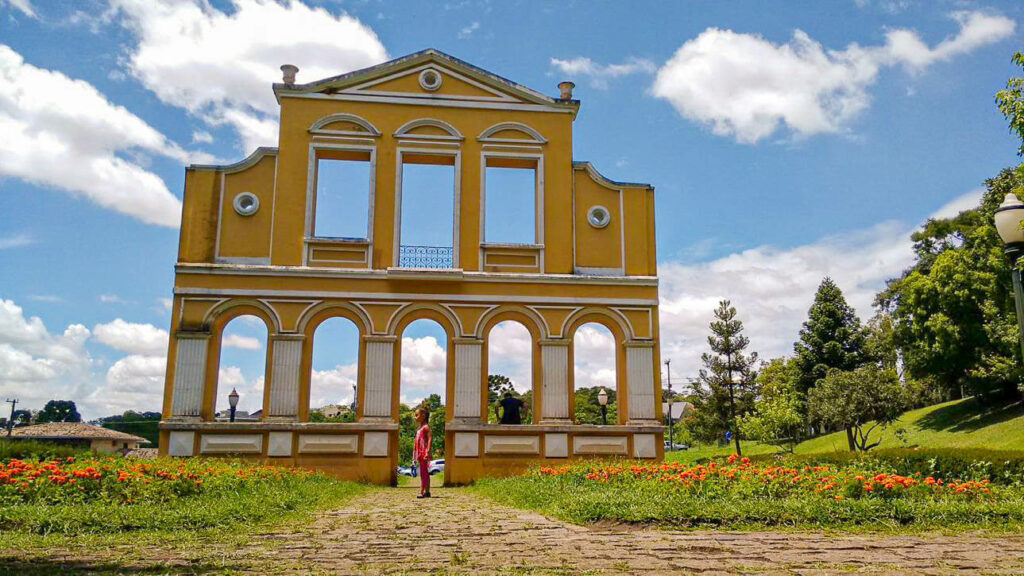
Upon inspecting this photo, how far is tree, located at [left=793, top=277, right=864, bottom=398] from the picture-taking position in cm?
4450

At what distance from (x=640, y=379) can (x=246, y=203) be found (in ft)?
33.1

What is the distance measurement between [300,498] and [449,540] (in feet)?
13.3

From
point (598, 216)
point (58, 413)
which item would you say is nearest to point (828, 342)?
point (598, 216)

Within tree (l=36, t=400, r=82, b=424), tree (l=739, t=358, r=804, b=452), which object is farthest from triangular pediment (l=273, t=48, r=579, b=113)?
tree (l=36, t=400, r=82, b=424)

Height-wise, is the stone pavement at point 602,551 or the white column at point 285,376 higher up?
the white column at point 285,376

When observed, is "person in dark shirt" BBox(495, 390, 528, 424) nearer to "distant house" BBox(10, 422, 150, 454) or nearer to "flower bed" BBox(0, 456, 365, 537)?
"flower bed" BBox(0, 456, 365, 537)

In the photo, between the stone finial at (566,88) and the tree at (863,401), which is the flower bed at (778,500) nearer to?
the stone finial at (566,88)

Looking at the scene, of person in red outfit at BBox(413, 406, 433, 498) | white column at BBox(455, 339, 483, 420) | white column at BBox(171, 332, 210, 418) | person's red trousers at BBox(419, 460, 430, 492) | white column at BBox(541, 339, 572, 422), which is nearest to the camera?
person's red trousers at BBox(419, 460, 430, 492)

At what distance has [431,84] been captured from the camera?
740 inches

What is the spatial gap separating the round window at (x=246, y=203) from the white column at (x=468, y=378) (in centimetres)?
Answer: 572

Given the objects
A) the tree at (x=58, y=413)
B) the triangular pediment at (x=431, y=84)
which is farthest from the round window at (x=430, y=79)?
the tree at (x=58, y=413)

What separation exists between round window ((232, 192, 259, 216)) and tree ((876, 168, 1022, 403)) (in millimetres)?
25394

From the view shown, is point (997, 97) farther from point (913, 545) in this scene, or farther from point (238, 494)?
point (238, 494)

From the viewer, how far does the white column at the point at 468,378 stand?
17156mm
